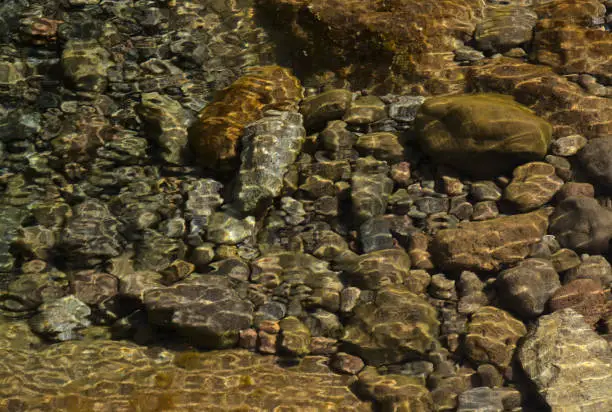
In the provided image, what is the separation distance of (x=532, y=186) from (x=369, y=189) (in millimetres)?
1636

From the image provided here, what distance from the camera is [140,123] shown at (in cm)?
794

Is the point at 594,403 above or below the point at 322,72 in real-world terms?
below

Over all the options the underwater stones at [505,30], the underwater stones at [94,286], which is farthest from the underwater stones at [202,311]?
the underwater stones at [505,30]

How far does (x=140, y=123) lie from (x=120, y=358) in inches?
124

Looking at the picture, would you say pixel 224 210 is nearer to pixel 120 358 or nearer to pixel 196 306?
pixel 196 306

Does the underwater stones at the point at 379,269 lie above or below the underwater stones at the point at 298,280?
above

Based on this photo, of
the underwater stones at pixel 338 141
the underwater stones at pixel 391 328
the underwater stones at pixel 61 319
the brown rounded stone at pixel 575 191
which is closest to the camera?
the underwater stones at pixel 391 328

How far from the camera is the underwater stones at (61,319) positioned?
242 inches

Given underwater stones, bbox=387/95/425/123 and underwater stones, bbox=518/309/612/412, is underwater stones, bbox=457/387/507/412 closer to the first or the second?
underwater stones, bbox=518/309/612/412

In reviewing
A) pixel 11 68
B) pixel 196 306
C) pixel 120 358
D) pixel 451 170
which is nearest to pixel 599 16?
pixel 451 170

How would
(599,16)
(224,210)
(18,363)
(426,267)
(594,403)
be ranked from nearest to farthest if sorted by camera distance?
(594,403)
(18,363)
(426,267)
(224,210)
(599,16)

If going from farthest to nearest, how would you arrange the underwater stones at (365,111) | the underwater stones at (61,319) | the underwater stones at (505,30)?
the underwater stones at (505,30) → the underwater stones at (365,111) → the underwater stones at (61,319)

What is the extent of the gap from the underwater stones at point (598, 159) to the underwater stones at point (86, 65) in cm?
569

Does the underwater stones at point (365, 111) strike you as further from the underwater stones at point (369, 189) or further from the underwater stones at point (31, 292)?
the underwater stones at point (31, 292)
